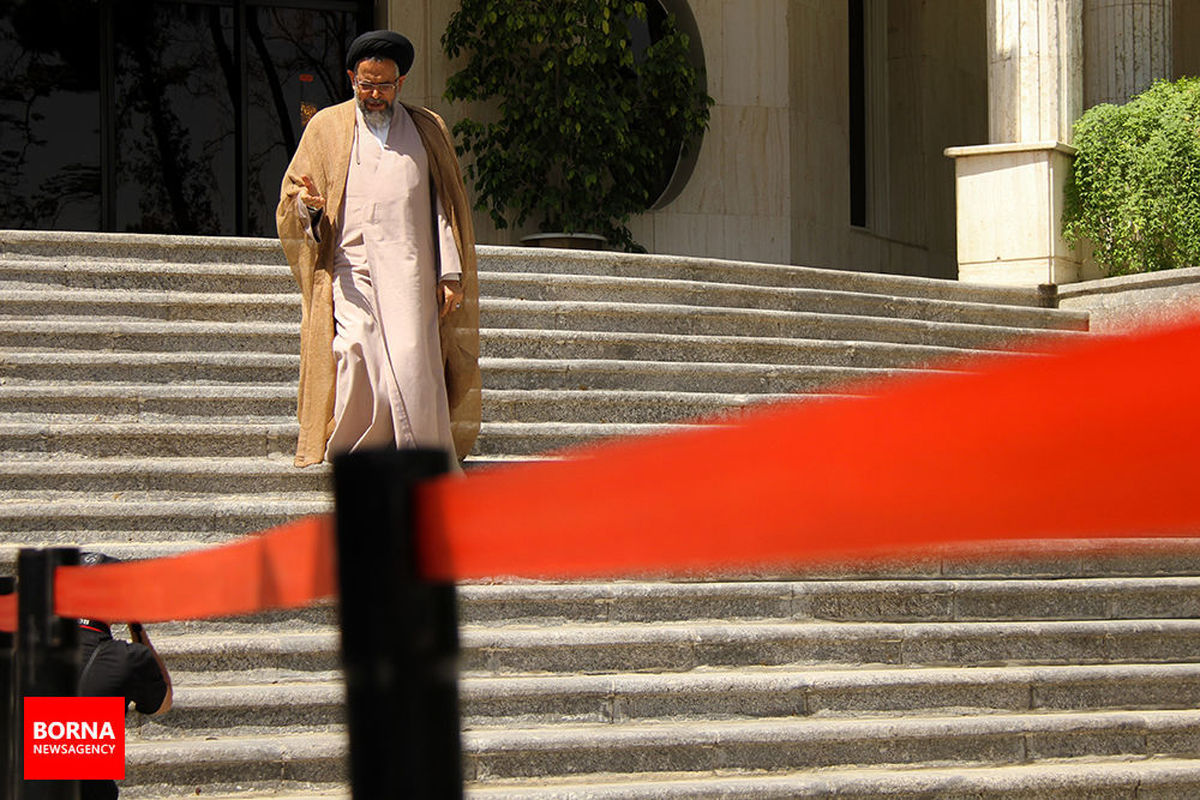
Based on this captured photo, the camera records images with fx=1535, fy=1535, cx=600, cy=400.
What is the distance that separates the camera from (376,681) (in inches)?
43.7

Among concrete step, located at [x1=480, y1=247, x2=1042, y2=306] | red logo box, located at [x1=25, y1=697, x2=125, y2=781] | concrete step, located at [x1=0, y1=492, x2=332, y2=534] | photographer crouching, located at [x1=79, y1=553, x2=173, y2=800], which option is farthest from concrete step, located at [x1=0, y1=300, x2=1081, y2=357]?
red logo box, located at [x1=25, y1=697, x2=125, y2=781]

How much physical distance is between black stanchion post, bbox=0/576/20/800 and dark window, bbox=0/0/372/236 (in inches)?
499

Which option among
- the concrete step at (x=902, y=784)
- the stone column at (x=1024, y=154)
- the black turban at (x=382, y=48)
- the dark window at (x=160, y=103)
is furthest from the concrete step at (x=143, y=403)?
the dark window at (x=160, y=103)

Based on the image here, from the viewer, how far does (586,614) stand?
5938 millimetres

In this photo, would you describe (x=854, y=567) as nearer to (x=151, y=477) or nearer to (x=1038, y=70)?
(x=151, y=477)

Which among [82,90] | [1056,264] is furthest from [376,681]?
[82,90]

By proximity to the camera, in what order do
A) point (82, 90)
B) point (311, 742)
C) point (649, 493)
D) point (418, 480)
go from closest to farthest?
point (649, 493)
point (418, 480)
point (311, 742)
point (82, 90)

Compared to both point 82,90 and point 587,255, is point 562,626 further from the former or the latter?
point 82,90

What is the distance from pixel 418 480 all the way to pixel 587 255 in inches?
330

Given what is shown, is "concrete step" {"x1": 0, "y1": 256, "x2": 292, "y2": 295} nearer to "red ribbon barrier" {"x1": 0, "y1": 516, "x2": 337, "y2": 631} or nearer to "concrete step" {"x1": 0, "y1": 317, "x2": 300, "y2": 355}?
"concrete step" {"x1": 0, "y1": 317, "x2": 300, "y2": 355}

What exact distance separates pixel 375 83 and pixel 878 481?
226 inches

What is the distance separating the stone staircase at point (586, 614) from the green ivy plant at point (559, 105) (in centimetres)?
516

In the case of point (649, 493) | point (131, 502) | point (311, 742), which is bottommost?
point (311, 742)

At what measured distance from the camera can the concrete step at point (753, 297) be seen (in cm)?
900
